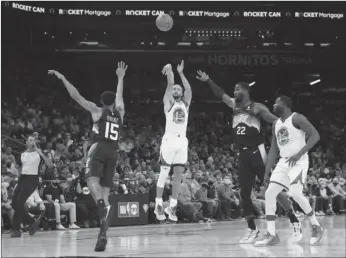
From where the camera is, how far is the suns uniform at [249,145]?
402 inches

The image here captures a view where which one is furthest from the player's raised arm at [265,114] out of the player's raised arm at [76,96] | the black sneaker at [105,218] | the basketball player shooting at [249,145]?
the black sneaker at [105,218]

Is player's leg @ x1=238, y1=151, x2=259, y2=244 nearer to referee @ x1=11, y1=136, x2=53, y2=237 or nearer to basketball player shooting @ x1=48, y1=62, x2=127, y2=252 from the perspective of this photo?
basketball player shooting @ x1=48, y1=62, x2=127, y2=252

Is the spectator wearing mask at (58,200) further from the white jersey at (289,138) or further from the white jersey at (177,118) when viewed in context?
the white jersey at (289,138)

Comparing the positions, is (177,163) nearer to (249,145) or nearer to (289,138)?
(249,145)

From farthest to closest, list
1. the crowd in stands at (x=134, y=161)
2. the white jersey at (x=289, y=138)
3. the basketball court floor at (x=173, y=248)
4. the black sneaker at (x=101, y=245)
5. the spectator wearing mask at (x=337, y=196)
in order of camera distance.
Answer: the spectator wearing mask at (x=337, y=196) < the crowd in stands at (x=134, y=161) < the white jersey at (x=289, y=138) < the black sneaker at (x=101, y=245) < the basketball court floor at (x=173, y=248)

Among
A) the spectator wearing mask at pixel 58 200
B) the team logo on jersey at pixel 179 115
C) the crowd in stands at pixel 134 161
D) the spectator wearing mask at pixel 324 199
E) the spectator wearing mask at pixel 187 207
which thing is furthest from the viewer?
the spectator wearing mask at pixel 324 199

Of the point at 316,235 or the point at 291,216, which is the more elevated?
the point at 291,216

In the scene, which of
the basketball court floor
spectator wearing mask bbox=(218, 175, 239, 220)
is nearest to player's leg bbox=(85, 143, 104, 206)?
the basketball court floor

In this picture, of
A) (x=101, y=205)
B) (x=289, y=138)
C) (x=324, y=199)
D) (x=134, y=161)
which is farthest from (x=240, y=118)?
(x=324, y=199)

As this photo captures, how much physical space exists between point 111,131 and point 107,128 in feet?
0.25

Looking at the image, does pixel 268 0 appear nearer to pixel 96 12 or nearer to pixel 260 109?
pixel 96 12

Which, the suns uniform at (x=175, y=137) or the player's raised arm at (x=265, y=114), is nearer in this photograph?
the player's raised arm at (x=265, y=114)

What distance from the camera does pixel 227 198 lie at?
19.3m

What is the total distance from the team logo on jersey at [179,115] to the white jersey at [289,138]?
6.80 ft
